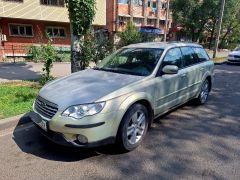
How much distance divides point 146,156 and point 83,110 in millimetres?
1190

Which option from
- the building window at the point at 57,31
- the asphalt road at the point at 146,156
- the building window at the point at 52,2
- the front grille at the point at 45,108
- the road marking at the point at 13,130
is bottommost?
the asphalt road at the point at 146,156

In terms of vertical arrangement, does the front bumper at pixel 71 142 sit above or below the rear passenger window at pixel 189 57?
below

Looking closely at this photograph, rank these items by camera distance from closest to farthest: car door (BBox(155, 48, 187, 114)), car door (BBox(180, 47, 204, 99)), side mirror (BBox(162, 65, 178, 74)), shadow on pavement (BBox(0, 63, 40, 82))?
side mirror (BBox(162, 65, 178, 74)), car door (BBox(155, 48, 187, 114)), car door (BBox(180, 47, 204, 99)), shadow on pavement (BBox(0, 63, 40, 82))

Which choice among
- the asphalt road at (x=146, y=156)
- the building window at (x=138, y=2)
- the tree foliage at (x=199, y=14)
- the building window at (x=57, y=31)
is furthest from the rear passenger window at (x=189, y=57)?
the building window at (x=138, y=2)

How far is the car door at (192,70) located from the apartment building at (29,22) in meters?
15.0

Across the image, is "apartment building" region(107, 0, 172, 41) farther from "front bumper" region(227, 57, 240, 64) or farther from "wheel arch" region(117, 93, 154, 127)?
"wheel arch" region(117, 93, 154, 127)

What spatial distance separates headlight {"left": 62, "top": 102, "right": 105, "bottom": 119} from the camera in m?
3.39

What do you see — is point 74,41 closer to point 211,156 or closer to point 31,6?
point 211,156

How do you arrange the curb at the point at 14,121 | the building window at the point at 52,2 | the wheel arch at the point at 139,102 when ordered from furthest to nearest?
the building window at the point at 52,2 < the curb at the point at 14,121 < the wheel arch at the point at 139,102

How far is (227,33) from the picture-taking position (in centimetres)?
3838

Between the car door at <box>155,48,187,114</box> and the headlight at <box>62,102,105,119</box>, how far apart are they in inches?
51.6

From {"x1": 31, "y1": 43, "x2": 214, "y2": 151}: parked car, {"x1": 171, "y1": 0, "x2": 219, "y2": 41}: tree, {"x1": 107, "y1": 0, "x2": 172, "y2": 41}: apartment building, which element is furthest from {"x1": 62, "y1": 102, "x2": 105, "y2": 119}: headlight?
{"x1": 171, "y1": 0, "x2": 219, "y2": 41}: tree

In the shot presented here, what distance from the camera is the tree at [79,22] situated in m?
7.17

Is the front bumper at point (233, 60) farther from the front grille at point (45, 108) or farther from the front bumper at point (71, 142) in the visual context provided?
the front grille at point (45, 108)
